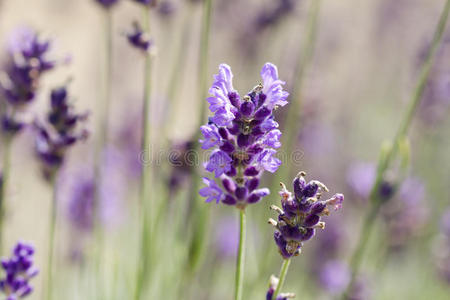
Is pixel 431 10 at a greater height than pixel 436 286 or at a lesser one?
greater

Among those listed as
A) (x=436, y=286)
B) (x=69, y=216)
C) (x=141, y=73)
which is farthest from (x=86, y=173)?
(x=141, y=73)

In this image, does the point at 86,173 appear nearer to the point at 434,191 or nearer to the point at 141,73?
the point at 434,191

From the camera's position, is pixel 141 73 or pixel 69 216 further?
pixel 141 73

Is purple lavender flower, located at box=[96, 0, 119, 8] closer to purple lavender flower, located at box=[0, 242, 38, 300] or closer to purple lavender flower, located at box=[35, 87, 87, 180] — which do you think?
purple lavender flower, located at box=[35, 87, 87, 180]

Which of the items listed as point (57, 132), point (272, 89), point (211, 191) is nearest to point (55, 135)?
point (57, 132)

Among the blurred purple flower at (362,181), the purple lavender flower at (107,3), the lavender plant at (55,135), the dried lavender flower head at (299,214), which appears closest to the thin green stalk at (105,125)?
the purple lavender flower at (107,3)

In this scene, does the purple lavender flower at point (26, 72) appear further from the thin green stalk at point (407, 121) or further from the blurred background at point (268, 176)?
the thin green stalk at point (407, 121)
